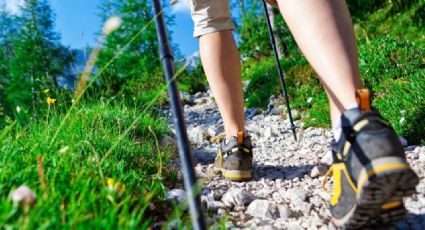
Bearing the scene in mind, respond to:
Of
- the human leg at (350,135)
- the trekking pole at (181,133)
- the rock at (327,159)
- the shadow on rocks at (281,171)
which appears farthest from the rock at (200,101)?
the trekking pole at (181,133)

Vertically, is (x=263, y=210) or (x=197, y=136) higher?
(x=197, y=136)

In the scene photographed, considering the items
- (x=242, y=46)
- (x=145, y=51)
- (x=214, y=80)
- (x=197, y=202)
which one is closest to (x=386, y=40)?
(x=214, y=80)

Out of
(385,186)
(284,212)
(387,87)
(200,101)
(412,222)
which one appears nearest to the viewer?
→ (385,186)

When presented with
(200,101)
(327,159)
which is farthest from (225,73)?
(200,101)

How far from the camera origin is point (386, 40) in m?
5.73

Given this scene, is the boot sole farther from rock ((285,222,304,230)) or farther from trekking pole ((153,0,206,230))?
trekking pole ((153,0,206,230))

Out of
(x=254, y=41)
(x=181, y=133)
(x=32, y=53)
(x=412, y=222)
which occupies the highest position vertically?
(x=32, y=53)

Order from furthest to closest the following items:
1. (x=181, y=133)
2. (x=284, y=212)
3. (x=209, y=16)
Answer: (x=209, y=16) < (x=284, y=212) < (x=181, y=133)

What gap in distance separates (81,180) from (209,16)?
1.32 metres

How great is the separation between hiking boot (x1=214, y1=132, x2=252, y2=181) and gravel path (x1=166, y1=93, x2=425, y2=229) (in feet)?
0.20

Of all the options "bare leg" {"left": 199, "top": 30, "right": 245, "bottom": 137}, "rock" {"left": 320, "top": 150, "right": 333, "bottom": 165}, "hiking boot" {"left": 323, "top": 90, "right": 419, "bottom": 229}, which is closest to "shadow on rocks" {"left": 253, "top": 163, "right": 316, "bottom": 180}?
"rock" {"left": 320, "top": 150, "right": 333, "bottom": 165}

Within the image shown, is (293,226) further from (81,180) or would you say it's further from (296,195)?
(81,180)

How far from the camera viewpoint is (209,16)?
8.30 feet

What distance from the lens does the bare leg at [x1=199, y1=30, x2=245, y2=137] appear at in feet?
8.47
